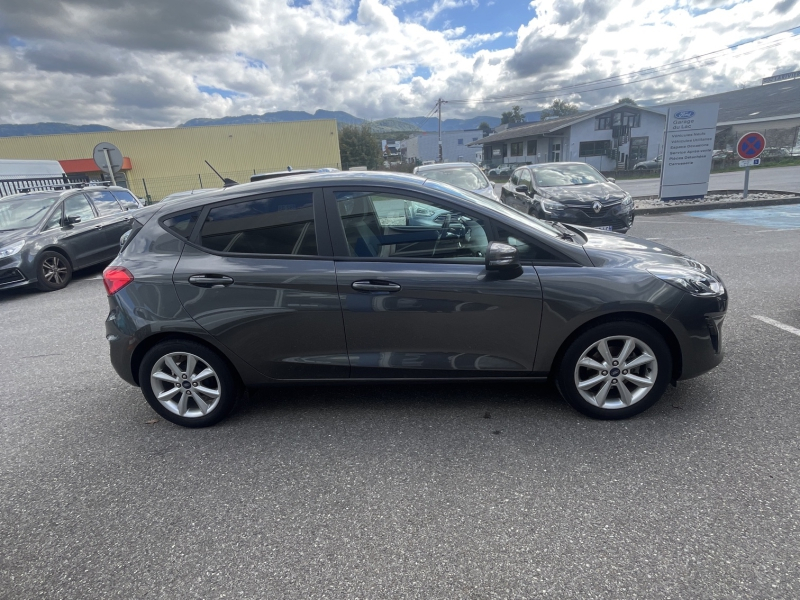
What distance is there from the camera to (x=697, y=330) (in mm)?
2924

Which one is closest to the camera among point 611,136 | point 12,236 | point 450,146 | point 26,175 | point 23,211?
point 12,236

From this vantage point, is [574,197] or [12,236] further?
[574,197]

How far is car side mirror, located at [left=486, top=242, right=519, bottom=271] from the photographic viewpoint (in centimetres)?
279

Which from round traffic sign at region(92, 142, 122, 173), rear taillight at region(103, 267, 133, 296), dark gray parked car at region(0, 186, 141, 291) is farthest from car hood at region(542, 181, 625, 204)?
round traffic sign at region(92, 142, 122, 173)

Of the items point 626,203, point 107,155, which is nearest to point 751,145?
point 626,203

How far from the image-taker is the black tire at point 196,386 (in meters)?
3.16

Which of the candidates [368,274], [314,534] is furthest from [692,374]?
[314,534]

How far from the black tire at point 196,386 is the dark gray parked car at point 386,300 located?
10 millimetres

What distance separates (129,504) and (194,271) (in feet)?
4.63

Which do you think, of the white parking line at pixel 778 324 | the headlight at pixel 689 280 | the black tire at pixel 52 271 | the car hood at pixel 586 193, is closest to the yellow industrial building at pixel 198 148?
the car hood at pixel 586 193

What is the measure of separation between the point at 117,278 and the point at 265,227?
108 cm

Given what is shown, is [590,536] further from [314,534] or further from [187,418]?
[187,418]

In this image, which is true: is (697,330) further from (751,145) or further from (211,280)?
(751,145)

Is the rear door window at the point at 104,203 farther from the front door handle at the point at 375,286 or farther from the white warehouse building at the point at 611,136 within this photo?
the white warehouse building at the point at 611,136
